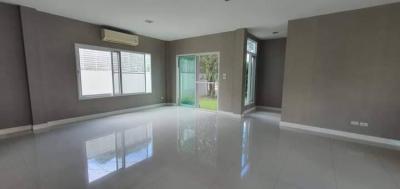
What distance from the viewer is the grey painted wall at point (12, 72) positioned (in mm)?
3358

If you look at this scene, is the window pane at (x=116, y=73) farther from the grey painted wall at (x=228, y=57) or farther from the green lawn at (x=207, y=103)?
the green lawn at (x=207, y=103)

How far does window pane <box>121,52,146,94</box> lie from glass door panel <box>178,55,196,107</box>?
1427 millimetres

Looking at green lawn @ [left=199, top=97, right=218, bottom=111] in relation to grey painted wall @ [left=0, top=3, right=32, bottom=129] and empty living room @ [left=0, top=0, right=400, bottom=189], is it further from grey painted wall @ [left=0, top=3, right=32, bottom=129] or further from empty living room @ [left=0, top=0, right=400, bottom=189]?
grey painted wall @ [left=0, top=3, right=32, bottom=129]

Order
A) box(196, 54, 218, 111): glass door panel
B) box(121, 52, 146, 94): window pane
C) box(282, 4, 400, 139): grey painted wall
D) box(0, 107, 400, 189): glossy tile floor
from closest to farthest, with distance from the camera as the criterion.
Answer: box(0, 107, 400, 189): glossy tile floor
box(282, 4, 400, 139): grey painted wall
box(121, 52, 146, 94): window pane
box(196, 54, 218, 111): glass door panel

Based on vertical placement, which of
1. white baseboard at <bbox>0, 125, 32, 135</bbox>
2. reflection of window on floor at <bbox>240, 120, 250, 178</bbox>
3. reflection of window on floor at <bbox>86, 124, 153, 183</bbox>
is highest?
white baseboard at <bbox>0, 125, 32, 135</bbox>

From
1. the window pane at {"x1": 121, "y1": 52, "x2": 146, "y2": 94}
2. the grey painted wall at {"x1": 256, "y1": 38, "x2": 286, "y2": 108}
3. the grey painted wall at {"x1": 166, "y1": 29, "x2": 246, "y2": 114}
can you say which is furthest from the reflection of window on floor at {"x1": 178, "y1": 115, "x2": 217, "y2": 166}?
the grey painted wall at {"x1": 256, "y1": 38, "x2": 286, "y2": 108}

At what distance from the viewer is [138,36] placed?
577cm

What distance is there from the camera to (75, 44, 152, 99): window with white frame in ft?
15.1

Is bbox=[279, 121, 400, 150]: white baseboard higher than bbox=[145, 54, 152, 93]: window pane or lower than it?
lower

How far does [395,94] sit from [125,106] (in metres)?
6.46

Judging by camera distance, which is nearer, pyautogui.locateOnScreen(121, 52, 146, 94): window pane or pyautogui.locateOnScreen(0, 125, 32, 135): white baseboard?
pyautogui.locateOnScreen(0, 125, 32, 135): white baseboard

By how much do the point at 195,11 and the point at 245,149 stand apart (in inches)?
113

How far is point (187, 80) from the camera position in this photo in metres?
6.77

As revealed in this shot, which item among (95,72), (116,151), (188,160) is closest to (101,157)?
(116,151)
